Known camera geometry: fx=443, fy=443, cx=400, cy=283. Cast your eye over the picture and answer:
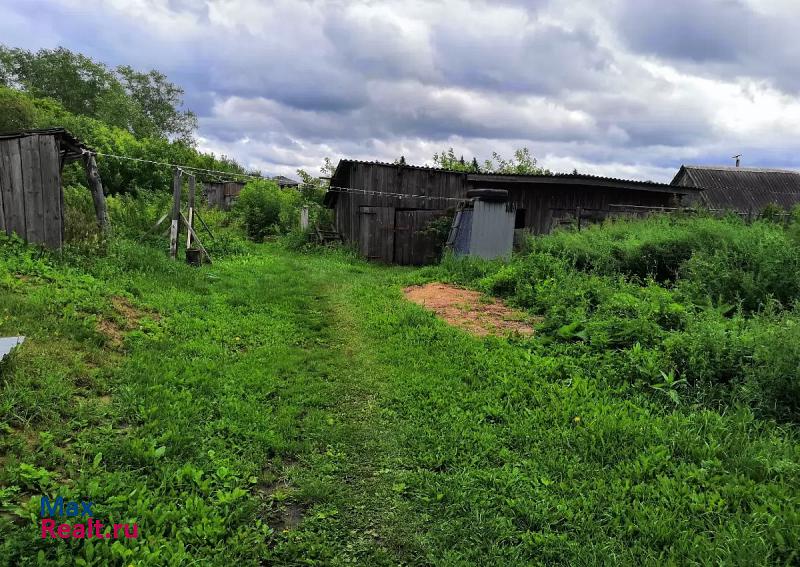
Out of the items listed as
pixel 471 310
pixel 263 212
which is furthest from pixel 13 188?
pixel 263 212

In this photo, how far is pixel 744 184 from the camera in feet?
102

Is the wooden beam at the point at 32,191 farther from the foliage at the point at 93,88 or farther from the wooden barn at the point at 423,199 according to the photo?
the foliage at the point at 93,88

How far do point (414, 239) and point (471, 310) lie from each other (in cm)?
849

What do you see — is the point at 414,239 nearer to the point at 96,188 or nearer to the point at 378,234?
the point at 378,234

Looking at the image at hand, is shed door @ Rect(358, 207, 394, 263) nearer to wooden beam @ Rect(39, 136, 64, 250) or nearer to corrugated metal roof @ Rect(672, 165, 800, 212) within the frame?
wooden beam @ Rect(39, 136, 64, 250)

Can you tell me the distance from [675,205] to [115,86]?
157ft

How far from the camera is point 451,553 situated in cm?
249

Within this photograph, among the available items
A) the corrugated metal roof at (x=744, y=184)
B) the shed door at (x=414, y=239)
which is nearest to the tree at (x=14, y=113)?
the shed door at (x=414, y=239)

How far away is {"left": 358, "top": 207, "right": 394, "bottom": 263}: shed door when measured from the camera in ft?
51.2

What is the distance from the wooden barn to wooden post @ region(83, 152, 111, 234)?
800cm

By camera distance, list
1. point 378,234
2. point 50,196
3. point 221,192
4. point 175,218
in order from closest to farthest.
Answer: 1. point 50,196
2. point 175,218
3. point 378,234
4. point 221,192

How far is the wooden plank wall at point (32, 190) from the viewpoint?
7.23m

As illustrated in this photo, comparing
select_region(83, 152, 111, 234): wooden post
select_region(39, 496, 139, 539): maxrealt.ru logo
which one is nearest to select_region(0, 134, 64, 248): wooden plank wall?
select_region(83, 152, 111, 234): wooden post

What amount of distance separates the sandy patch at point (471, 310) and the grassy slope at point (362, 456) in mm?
974
